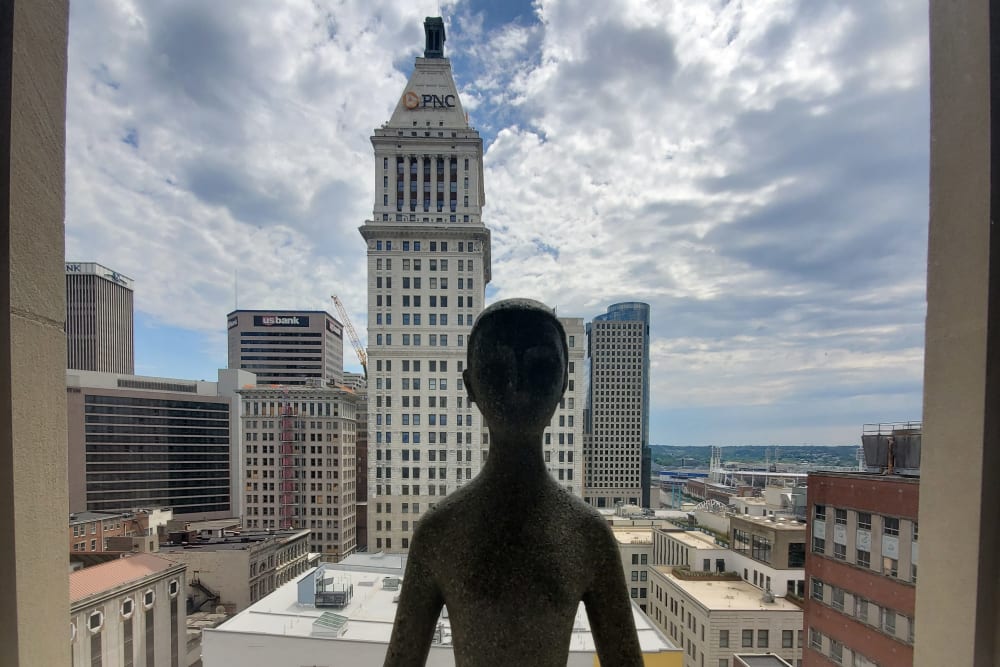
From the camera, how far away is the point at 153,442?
195 feet

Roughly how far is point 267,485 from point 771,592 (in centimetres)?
6218

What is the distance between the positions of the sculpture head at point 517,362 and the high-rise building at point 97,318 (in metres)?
109

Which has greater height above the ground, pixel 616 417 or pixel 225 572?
pixel 616 417

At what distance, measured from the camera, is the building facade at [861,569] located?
13914mm

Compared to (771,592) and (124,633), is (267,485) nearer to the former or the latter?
(124,633)

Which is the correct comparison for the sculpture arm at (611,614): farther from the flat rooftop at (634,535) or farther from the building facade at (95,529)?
the building facade at (95,529)

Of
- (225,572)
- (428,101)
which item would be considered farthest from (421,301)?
(225,572)

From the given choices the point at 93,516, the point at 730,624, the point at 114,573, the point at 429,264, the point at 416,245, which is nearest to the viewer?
the point at 114,573

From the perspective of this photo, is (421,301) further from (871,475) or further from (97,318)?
(97,318)

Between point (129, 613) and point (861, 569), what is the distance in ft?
113

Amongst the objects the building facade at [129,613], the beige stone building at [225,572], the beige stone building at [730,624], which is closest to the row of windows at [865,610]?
the beige stone building at [730,624]

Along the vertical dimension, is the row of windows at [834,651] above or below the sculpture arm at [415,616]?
below

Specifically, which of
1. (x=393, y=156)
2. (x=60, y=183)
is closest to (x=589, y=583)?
(x=60, y=183)

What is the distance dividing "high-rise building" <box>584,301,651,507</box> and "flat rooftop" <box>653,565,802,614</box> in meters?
52.3
